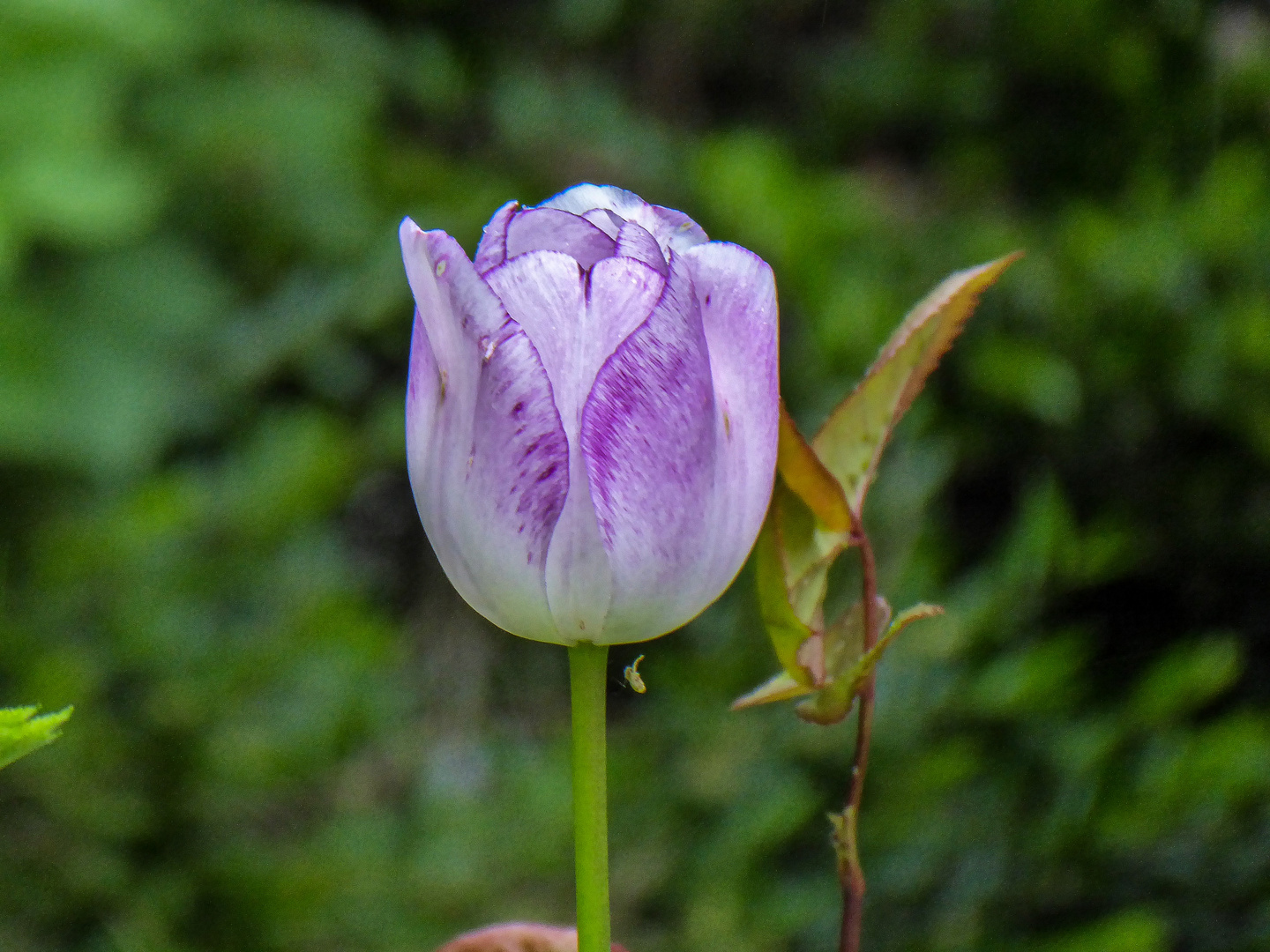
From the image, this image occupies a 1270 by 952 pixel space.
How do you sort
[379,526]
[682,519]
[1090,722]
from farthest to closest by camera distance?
[379,526] < [1090,722] < [682,519]

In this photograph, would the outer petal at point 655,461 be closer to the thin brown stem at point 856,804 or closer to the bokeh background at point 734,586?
the thin brown stem at point 856,804

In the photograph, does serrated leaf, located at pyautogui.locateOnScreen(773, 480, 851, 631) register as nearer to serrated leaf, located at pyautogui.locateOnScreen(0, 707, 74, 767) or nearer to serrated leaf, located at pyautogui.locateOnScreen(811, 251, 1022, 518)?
serrated leaf, located at pyautogui.locateOnScreen(811, 251, 1022, 518)

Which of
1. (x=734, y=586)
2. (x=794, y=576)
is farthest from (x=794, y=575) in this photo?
(x=734, y=586)

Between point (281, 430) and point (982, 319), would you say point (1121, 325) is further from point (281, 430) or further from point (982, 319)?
point (281, 430)

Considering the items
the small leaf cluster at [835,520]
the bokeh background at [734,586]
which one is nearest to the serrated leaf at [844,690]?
the small leaf cluster at [835,520]

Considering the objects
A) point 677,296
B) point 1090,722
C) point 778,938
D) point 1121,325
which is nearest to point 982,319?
point 1121,325

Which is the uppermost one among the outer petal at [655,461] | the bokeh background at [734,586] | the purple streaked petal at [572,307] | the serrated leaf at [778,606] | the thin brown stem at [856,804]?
the purple streaked petal at [572,307]
